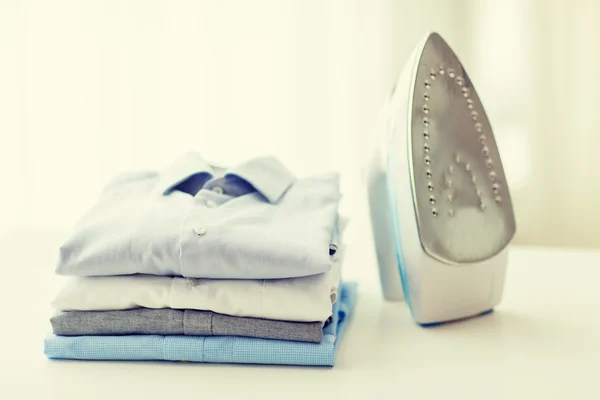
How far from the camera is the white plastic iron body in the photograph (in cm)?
82

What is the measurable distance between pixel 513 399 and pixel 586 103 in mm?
965

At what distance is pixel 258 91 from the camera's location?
5.12ft

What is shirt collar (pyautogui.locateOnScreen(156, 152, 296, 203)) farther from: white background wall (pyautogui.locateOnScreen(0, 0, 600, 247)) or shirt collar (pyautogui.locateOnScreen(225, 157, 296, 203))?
white background wall (pyautogui.locateOnScreen(0, 0, 600, 247))

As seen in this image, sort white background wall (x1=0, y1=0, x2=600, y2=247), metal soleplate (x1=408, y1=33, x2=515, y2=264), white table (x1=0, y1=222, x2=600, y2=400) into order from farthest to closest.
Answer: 1. white background wall (x1=0, y1=0, x2=600, y2=247)
2. metal soleplate (x1=408, y1=33, x2=515, y2=264)
3. white table (x1=0, y1=222, x2=600, y2=400)

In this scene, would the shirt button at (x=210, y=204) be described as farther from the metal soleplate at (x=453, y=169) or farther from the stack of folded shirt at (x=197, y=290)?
the metal soleplate at (x=453, y=169)

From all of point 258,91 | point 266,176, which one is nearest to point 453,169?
point 266,176

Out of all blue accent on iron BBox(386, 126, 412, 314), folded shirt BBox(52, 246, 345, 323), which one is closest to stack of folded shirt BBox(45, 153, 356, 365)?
folded shirt BBox(52, 246, 345, 323)

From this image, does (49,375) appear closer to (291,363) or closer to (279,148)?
(291,363)

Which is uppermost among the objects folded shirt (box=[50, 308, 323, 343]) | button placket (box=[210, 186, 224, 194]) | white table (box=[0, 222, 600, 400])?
button placket (box=[210, 186, 224, 194])

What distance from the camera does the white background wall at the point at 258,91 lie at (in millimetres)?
1474

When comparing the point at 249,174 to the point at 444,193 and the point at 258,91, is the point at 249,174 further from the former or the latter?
the point at 258,91

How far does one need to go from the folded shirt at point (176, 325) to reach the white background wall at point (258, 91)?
0.85 meters

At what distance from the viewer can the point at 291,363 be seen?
740 millimetres

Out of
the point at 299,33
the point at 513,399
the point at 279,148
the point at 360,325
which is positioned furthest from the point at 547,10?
the point at 513,399
